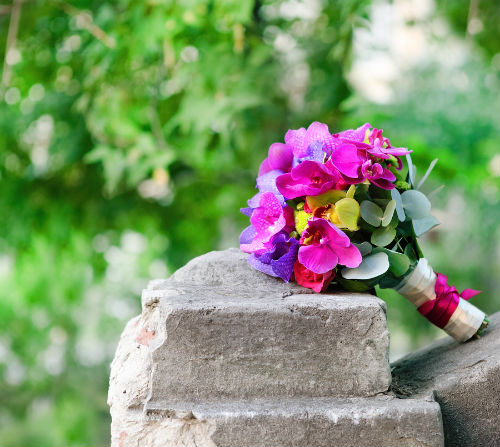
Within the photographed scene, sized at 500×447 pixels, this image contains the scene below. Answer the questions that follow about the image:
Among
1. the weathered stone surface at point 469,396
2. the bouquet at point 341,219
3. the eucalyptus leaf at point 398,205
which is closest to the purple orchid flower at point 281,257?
Result: the bouquet at point 341,219

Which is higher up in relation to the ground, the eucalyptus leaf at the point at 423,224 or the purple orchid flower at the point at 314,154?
the purple orchid flower at the point at 314,154

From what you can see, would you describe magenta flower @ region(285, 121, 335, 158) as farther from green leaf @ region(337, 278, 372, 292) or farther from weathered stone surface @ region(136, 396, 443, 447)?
weathered stone surface @ region(136, 396, 443, 447)

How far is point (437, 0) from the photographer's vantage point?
3.03m

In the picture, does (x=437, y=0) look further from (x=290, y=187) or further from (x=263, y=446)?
(x=263, y=446)

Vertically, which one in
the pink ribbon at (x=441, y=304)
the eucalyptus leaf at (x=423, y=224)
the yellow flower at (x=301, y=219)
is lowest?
the pink ribbon at (x=441, y=304)

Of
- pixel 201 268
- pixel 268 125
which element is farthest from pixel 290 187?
pixel 268 125

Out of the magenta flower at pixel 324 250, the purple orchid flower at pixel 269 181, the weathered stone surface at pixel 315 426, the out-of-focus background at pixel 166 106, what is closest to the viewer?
the weathered stone surface at pixel 315 426

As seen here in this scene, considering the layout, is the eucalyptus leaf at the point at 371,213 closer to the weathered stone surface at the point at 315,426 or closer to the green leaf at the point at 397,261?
the green leaf at the point at 397,261

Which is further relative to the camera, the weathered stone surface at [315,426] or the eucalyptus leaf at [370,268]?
the eucalyptus leaf at [370,268]

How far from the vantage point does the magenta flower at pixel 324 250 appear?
1.20 m

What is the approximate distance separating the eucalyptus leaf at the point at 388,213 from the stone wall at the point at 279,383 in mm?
173

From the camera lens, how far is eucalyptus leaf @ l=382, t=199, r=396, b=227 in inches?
48.8

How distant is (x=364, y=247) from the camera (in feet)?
4.11

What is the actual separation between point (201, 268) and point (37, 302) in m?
4.76
